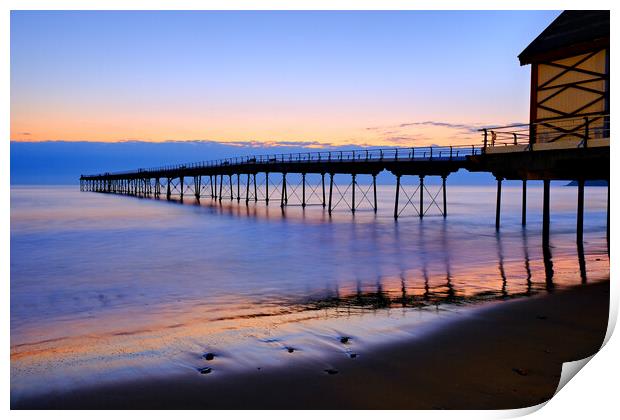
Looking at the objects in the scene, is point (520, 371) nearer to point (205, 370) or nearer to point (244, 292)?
point (205, 370)

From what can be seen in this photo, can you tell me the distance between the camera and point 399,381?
6.45 m

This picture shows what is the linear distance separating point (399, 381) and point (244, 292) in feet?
24.4

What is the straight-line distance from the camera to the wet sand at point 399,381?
5.96 metres

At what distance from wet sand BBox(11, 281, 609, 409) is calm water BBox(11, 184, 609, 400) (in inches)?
16.3

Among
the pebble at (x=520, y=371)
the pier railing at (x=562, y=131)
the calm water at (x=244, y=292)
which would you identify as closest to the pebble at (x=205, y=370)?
the calm water at (x=244, y=292)

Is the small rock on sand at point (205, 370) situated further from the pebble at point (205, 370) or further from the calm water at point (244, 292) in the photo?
the calm water at point (244, 292)

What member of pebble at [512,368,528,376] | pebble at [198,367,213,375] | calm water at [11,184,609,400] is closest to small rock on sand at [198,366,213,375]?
pebble at [198,367,213,375]

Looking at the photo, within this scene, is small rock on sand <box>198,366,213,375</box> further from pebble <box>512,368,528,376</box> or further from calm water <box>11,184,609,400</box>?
pebble <box>512,368,528,376</box>

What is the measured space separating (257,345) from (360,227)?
24.3 metres

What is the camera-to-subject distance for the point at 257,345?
8219 millimetres

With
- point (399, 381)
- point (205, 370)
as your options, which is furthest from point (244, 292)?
point (399, 381)
